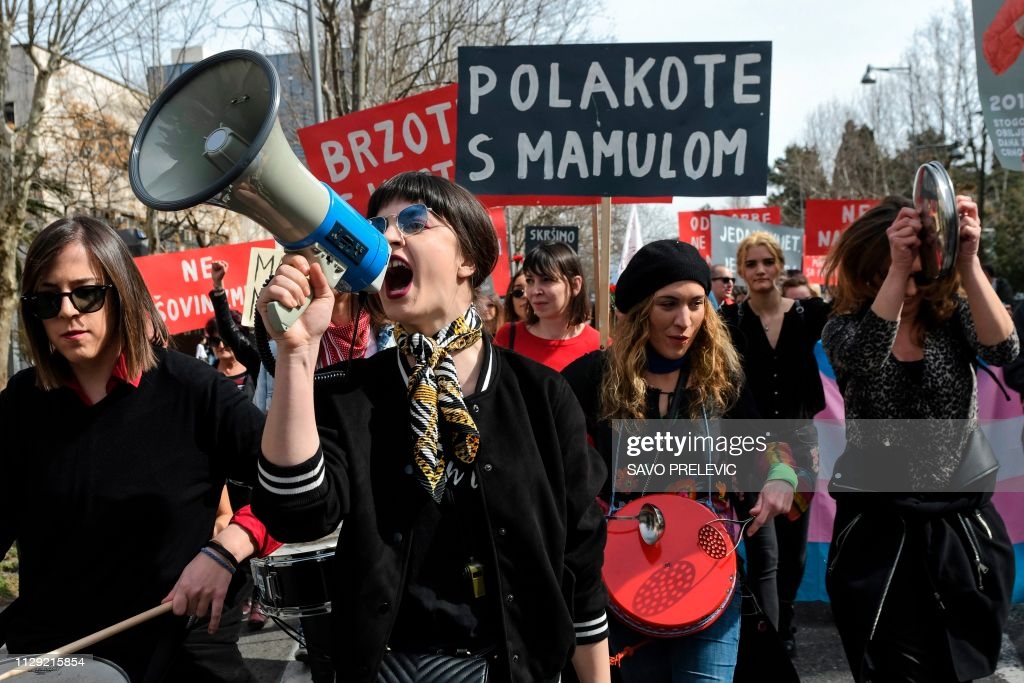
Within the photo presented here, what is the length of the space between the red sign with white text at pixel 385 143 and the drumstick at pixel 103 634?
4305 mm

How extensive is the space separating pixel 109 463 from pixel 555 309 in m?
3.28

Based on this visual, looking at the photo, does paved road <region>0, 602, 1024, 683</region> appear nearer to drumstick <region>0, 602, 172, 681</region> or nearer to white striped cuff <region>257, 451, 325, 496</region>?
drumstick <region>0, 602, 172, 681</region>

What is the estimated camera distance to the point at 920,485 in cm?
295

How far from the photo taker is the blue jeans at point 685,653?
281 cm

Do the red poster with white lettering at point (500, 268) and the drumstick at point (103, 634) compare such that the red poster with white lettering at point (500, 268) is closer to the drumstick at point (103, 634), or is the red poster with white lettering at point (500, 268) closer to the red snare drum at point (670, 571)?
the red snare drum at point (670, 571)

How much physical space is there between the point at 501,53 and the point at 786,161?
224 feet

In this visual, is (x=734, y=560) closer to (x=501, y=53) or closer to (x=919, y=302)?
(x=919, y=302)

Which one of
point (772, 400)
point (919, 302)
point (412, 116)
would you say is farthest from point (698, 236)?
point (919, 302)

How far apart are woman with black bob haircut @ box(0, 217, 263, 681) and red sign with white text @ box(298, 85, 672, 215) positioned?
386 centimetres

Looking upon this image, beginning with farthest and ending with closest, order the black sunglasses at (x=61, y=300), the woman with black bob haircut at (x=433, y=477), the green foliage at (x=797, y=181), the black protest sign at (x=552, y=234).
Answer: the green foliage at (x=797, y=181) → the black protest sign at (x=552, y=234) → the black sunglasses at (x=61, y=300) → the woman with black bob haircut at (x=433, y=477)

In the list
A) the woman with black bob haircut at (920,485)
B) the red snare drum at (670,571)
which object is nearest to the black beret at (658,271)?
the woman with black bob haircut at (920,485)

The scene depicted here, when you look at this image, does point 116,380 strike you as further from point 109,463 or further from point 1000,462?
point 1000,462

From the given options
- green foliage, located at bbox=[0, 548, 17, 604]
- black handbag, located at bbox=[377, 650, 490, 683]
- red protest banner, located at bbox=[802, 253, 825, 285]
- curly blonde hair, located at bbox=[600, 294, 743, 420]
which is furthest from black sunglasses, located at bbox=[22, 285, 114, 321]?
red protest banner, located at bbox=[802, 253, 825, 285]

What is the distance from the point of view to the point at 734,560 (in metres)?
2.84
